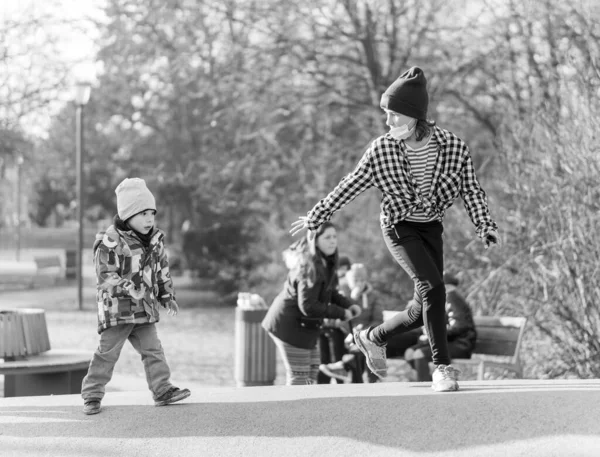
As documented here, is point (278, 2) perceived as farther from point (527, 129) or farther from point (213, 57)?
point (527, 129)

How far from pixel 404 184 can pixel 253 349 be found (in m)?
4.06

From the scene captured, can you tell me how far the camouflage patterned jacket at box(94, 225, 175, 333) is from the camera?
208 inches

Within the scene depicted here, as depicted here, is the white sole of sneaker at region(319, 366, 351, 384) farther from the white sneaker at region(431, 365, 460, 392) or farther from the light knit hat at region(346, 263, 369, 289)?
the white sneaker at region(431, 365, 460, 392)

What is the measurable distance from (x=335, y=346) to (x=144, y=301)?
3978mm

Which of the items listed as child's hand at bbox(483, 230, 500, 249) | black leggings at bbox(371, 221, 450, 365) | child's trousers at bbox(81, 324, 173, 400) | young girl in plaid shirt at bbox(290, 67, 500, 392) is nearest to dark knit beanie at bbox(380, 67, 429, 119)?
young girl in plaid shirt at bbox(290, 67, 500, 392)

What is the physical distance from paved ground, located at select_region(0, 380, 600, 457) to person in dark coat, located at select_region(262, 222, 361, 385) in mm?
1186

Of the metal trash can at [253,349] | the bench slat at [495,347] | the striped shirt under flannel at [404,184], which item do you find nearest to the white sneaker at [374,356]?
the striped shirt under flannel at [404,184]

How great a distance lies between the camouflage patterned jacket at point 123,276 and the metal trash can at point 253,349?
3605 mm

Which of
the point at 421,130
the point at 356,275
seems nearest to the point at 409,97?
the point at 421,130

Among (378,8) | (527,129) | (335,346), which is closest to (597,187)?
(527,129)

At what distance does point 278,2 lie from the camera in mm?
14383

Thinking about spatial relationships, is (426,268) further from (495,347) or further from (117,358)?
(495,347)

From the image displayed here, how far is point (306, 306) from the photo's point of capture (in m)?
6.77

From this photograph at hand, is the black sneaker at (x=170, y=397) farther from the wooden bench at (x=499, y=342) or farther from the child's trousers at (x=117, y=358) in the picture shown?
the wooden bench at (x=499, y=342)
